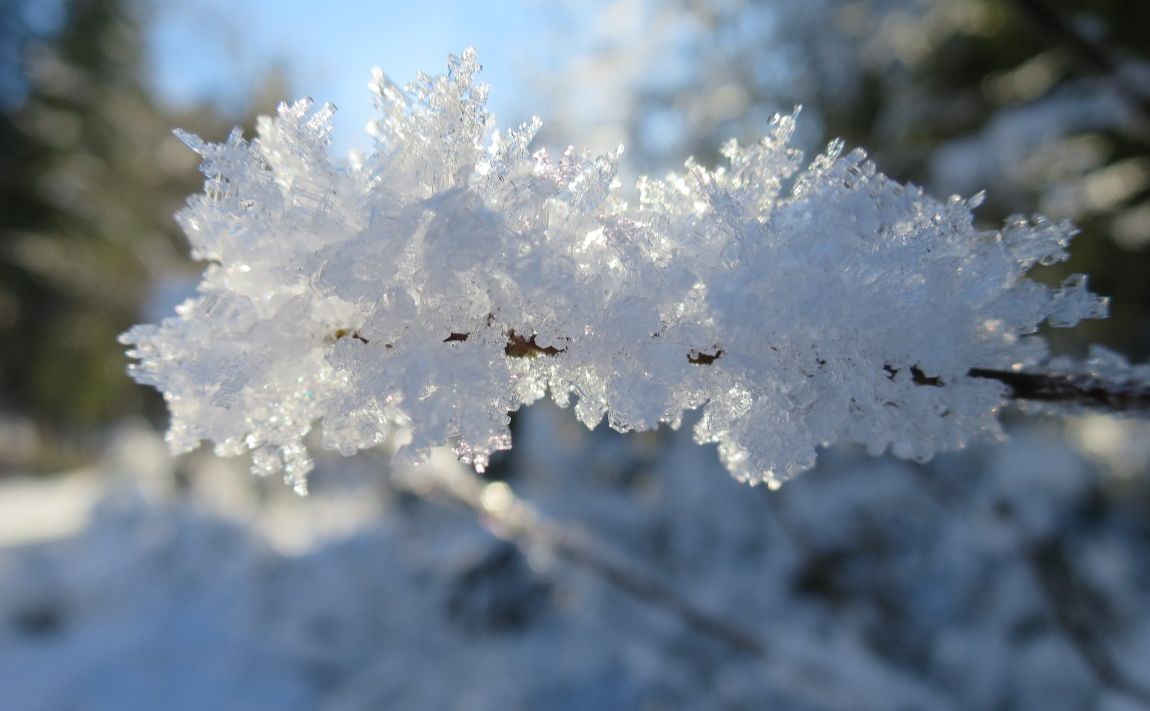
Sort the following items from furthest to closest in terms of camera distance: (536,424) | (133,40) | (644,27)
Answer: (133,40), (644,27), (536,424)

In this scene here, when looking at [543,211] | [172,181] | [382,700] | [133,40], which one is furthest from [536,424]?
[133,40]

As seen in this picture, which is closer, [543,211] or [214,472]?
[543,211]

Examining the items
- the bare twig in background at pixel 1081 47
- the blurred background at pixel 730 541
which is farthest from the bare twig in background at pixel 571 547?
the bare twig in background at pixel 1081 47

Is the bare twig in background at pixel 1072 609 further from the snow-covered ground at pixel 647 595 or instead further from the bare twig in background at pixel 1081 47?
the bare twig in background at pixel 1081 47

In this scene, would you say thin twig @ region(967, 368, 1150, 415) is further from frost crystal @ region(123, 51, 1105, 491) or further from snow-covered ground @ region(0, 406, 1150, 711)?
snow-covered ground @ region(0, 406, 1150, 711)

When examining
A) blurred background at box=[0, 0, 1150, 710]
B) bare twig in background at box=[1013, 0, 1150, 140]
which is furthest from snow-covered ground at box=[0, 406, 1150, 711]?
bare twig in background at box=[1013, 0, 1150, 140]

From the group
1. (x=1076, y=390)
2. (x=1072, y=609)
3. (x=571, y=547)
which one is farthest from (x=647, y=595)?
(x=1072, y=609)

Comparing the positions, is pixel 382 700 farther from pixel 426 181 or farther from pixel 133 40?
pixel 133 40
